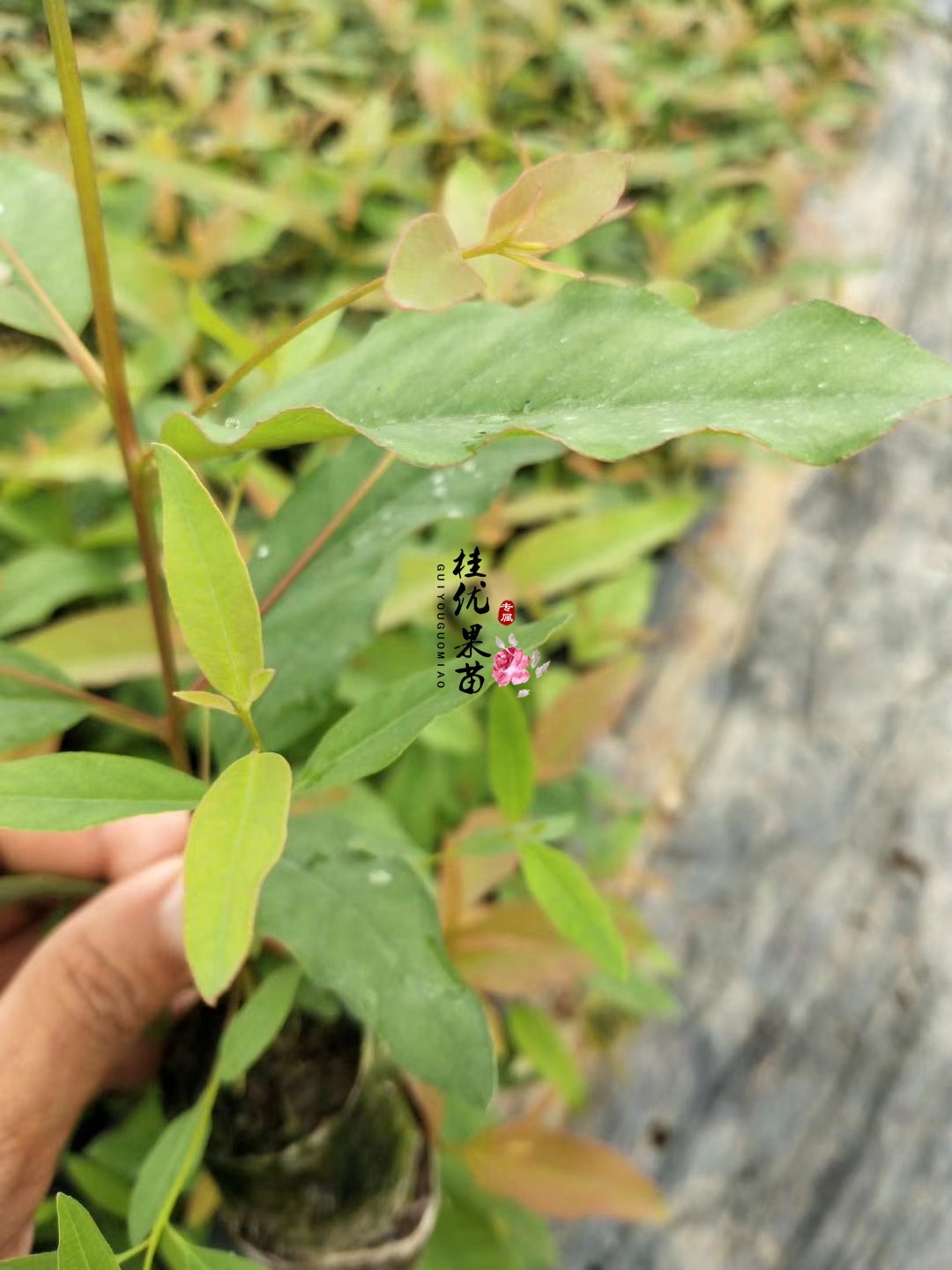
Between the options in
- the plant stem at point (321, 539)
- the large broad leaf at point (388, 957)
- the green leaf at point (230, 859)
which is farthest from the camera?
the plant stem at point (321, 539)

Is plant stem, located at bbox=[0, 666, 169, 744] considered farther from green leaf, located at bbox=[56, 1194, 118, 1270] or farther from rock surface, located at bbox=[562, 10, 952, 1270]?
rock surface, located at bbox=[562, 10, 952, 1270]

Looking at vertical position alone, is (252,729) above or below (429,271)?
below

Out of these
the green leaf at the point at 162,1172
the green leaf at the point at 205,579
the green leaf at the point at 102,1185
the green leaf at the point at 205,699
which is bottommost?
the green leaf at the point at 102,1185

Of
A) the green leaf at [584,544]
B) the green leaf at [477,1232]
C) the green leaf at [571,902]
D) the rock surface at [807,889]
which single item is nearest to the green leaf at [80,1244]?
the green leaf at [571,902]

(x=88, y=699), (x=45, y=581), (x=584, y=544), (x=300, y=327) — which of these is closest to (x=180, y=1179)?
(x=88, y=699)

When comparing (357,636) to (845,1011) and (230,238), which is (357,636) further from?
(845,1011)

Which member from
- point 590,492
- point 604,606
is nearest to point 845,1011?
point 604,606

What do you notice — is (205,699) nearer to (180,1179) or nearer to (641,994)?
(180,1179)

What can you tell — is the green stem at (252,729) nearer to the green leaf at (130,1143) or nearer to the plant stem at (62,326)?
the plant stem at (62,326)
